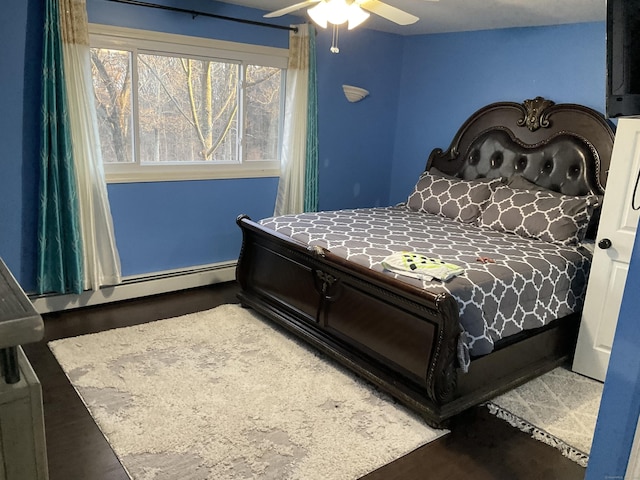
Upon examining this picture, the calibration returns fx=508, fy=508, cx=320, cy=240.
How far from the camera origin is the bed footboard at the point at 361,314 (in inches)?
96.2

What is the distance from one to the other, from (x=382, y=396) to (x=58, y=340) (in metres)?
2.03

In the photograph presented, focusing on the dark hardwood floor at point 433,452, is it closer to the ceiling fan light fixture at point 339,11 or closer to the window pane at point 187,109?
the window pane at point 187,109

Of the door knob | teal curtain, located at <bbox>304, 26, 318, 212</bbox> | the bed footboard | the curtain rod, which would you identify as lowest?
the bed footboard

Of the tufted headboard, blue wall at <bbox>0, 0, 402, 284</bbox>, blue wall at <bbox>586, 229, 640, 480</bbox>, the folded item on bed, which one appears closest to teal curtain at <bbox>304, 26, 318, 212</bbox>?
blue wall at <bbox>0, 0, 402, 284</bbox>

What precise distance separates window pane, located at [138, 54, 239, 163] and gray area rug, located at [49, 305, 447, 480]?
58.3 inches

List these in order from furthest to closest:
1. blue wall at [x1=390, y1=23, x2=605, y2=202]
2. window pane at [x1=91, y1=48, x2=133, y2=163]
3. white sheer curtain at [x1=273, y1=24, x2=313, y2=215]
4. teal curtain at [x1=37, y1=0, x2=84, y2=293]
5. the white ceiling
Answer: white sheer curtain at [x1=273, y1=24, x2=313, y2=215] < blue wall at [x1=390, y1=23, x2=605, y2=202] < window pane at [x1=91, y1=48, x2=133, y2=163] < the white ceiling < teal curtain at [x1=37, y1=0, x2=84, y2=293]

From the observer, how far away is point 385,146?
5.25m

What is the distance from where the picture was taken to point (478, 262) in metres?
2.83

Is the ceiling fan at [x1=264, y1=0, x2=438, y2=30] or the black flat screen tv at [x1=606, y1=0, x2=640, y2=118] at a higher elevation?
the ceiling fan at [x1=264, y1=0, x2=438, y2=30]

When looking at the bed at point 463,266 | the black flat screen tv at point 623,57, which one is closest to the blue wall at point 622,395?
the black flat screen tv at point 623,57

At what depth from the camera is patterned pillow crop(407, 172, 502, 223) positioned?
3.94 meters

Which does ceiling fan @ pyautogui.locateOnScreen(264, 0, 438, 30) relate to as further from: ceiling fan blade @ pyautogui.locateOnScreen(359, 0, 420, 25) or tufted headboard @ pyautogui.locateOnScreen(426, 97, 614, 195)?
tufted headboard @ pyautogui.locateOnScreen(426, 97, 614, 195)

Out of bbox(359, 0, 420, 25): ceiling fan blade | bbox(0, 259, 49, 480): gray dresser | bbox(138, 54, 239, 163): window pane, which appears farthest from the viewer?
bbox(138, 54, 239, 163): window pane

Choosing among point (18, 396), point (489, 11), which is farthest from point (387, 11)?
point (18, 396)
